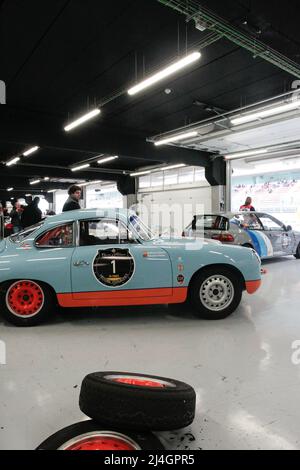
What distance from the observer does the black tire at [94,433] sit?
146cm

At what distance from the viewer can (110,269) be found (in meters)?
3.42

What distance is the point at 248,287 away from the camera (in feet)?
12.2

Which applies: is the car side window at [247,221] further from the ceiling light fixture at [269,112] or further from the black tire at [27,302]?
the black tire at [27,302]

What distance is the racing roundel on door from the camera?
3.40 metres

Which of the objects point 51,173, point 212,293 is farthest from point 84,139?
point 51,173

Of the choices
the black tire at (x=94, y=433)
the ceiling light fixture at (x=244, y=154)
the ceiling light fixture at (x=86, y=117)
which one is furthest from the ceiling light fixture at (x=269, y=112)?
the black tire at (x=94, y=433)

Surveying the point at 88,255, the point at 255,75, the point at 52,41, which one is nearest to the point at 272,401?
the point at 88,255

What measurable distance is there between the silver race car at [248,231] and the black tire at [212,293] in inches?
123

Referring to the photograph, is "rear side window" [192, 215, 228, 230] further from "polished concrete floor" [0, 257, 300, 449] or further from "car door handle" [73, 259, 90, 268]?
"car door handle" [73, 259, 90, 268]

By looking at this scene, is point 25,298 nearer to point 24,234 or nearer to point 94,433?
point 24,234

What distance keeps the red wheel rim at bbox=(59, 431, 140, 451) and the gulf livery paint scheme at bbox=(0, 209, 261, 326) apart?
192 cm

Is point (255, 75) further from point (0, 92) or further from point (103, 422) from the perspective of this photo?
point (103, 422)

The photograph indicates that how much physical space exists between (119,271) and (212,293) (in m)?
1.14

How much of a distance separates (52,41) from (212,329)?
516 cm
